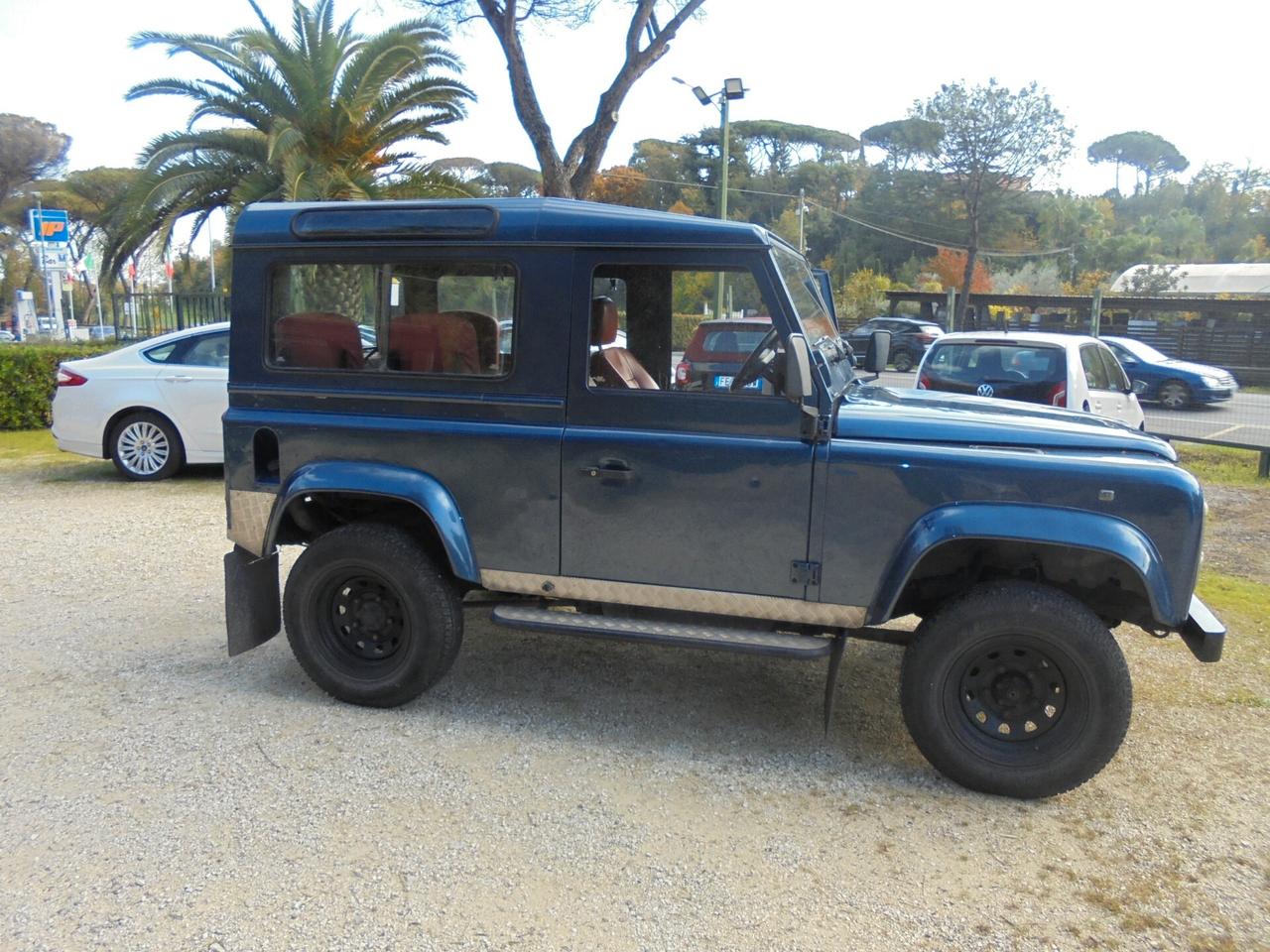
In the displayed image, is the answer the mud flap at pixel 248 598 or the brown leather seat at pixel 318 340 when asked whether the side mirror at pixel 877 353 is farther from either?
the mud flap at pixel 248 598

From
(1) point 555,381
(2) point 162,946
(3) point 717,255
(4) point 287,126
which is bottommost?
(2) point 162,946

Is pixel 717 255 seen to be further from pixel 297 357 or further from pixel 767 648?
pixel 297 357

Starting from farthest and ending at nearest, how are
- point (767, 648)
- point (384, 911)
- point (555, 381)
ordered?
point (555, 381), point (767, 648), point (384, 911)

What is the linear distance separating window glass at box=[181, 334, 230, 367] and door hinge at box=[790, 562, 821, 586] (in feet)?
24.9

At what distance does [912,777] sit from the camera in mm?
4004

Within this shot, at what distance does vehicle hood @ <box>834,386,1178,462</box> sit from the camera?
149 inches

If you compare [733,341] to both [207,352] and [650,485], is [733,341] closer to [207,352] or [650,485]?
[650,485]

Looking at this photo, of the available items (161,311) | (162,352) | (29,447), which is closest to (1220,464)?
(162,352)

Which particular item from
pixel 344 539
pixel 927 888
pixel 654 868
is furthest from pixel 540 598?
pixel 927 888

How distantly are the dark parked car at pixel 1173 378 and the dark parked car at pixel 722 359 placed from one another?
1503 cm

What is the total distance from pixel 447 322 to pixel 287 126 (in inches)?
462

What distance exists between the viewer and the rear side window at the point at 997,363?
880cm

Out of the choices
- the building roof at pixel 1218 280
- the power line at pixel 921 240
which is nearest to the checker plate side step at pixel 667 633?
the building roof at pixel 1218 280

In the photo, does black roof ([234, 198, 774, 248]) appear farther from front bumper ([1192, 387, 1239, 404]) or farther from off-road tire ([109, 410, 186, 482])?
front bumper ([1192, 387, 1239, 404])
